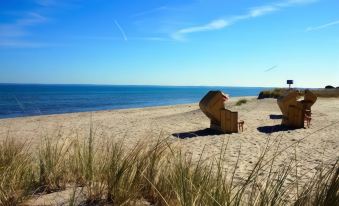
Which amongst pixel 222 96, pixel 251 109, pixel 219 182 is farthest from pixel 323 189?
pixel 251 109

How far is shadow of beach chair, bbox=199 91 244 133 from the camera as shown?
459 inches

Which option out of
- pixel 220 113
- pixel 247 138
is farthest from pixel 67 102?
pixel 247 138

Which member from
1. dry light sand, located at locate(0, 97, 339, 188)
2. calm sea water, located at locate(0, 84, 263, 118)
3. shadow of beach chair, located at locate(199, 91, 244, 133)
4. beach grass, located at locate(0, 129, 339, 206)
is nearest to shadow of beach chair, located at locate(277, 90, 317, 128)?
dry light sand, located at locate(0, 97, 339, 188)

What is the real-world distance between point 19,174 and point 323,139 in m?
8.56

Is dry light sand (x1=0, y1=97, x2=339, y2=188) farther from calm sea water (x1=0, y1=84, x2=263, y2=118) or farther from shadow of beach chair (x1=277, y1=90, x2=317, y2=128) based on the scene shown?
calm sea water (x1=0, y1=84, x2=263, y2=118)

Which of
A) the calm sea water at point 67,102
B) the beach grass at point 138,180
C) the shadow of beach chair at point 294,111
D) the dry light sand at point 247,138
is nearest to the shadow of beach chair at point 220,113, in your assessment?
the dry light sand at point 247,138

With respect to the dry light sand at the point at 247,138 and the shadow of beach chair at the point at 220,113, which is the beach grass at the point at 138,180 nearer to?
the dry light sand at the point at 247,138

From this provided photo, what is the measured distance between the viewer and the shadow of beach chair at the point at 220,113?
38.2 feet

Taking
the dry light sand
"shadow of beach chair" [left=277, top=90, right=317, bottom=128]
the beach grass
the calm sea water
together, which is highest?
the beach grass

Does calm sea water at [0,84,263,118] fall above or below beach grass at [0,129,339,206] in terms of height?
below

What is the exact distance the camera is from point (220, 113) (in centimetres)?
1190

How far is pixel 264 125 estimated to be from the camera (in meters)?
13.6

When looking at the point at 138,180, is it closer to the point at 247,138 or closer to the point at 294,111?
the point at 247,138

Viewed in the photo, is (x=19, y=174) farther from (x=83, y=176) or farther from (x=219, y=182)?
(x=219, y=182)
